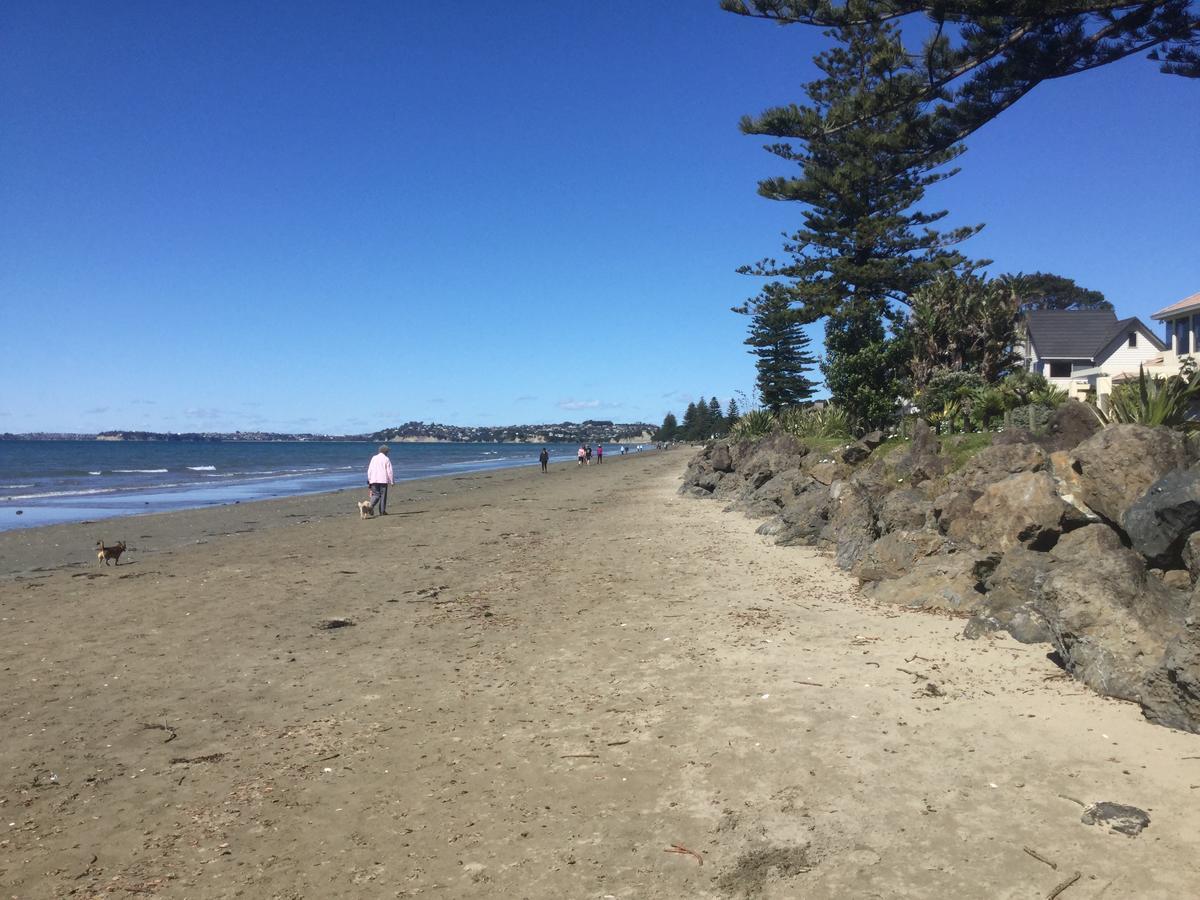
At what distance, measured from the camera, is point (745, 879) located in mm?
3354

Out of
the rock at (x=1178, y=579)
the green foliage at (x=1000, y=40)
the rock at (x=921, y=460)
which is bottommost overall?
the rock at (x=1178, y=579)

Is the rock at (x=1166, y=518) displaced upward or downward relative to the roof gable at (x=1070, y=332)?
downward

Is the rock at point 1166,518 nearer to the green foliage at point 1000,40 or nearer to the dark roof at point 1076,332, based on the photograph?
the green foliage at point 1000,40

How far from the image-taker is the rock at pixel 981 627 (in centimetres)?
645

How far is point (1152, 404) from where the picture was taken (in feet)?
32.1

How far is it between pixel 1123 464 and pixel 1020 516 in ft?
3.20

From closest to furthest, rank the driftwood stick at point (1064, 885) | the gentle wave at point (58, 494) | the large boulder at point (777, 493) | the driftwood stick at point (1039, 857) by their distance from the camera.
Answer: the driftwood stick at point (1064, 885) → the driftwood stick at point (1039, 857) → the large boulder at point (777, 493) → the gentle wave at point (58, 494)

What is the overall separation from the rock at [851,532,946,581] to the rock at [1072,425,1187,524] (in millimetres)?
1658

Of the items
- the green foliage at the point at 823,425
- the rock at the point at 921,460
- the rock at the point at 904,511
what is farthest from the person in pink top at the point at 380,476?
the rock at the point at 904,511

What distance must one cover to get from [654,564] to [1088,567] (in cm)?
598

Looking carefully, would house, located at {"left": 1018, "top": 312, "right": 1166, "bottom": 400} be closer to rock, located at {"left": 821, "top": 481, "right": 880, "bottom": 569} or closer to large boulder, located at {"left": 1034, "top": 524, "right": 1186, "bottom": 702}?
rock, located at {"left": 821, "top": 481, "right": 880, "bottom": 569}

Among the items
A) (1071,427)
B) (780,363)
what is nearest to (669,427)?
(780,363)

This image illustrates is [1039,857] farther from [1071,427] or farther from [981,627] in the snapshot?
[1071,427]

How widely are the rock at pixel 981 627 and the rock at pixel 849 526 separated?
3129 millimetres
